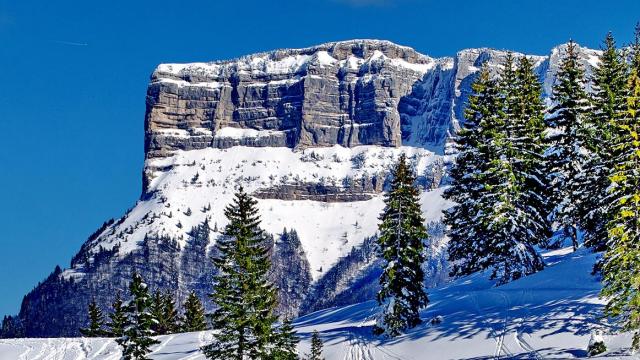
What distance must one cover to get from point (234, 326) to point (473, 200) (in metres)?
21.6

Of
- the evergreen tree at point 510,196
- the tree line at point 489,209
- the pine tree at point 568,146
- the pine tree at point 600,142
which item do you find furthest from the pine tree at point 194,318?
the pine tree at point 600,142

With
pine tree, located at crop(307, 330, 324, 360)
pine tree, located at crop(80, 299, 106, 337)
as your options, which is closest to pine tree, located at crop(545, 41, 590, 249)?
pine tree, located at crop(307, 330, 324, 360)

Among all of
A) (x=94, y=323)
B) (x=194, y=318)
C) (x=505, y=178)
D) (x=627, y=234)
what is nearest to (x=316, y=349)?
(x=505, y=178)

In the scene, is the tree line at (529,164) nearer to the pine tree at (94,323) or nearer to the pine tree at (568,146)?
the pine tree at (568,146)

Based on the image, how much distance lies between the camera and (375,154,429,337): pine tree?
155 ft

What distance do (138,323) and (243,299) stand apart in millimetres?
11222

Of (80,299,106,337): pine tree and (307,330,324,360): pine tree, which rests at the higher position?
(80,299,106,337): pine tree

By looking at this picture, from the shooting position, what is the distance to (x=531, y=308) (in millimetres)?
43781

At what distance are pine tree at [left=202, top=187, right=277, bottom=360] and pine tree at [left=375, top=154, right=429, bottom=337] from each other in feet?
32.1

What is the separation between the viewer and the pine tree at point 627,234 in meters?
33.8

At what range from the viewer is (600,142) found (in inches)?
1902

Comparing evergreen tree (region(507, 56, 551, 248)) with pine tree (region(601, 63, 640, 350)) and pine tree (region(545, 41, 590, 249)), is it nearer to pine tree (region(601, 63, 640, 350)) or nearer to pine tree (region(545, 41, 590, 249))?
pine tree (region(545, 41, 590, 249))

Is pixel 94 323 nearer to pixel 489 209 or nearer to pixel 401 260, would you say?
pixel 401 260

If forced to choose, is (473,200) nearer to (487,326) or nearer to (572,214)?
(572,214)
